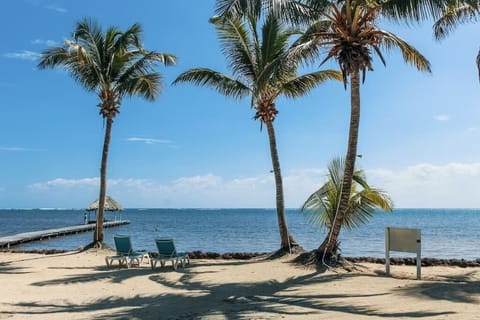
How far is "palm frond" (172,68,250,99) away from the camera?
1483cm

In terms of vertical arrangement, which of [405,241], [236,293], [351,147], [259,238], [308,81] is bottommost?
[259,238]

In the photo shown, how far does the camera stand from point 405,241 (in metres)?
10.2

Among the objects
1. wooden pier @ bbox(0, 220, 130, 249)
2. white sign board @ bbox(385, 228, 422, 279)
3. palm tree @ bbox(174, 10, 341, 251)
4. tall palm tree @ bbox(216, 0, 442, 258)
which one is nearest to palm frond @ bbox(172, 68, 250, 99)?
palm tree @ bbox(174, 10, 341, 251)

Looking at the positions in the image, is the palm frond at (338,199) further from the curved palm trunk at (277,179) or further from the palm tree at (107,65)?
the palm tree at (107,65)

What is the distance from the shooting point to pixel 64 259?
1443 centimetres

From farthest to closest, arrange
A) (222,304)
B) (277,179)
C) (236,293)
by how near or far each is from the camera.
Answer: (277,179) < (236,293) < (222,304)

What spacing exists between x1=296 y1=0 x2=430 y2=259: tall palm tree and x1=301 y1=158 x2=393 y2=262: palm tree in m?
1.42

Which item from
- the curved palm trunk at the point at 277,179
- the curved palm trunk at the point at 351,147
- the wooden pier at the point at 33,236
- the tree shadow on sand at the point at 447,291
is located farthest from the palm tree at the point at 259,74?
the wooden pier at the point at 33,236

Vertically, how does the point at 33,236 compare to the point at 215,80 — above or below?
below

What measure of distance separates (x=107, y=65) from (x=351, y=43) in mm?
9206

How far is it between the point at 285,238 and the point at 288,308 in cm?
732

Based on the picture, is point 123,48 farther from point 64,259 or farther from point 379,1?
point 379,1

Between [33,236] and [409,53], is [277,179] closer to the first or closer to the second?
[409,53]

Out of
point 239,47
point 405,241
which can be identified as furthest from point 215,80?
point 405,241
